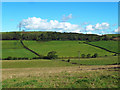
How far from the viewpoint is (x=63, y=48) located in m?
117

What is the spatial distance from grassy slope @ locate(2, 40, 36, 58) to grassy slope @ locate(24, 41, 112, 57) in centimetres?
605

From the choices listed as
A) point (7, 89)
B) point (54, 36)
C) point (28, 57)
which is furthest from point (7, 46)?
point (7, 89)

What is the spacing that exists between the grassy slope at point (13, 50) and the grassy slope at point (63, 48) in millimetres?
6046

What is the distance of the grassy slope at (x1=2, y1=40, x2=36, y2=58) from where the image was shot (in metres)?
102

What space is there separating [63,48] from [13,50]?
102 feet

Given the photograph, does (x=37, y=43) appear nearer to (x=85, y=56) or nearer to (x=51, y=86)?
(x=85, y=56)

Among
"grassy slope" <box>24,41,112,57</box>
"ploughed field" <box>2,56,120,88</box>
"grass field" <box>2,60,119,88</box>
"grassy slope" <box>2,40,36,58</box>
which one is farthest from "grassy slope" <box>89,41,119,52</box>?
"grass field" <box>2,60,119,88</box>

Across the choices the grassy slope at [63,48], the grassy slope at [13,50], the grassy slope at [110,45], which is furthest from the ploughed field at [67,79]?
the grassy slope at [110,45]

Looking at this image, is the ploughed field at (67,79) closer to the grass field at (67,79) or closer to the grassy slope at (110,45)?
the grass field at (67,79)

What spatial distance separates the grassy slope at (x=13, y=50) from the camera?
10184 cm

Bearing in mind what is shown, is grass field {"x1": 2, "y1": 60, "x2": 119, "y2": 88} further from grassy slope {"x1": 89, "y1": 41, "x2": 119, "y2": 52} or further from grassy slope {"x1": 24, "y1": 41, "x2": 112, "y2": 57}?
grassy slope {"x1": 89, "y1": 41, "x2": 119, "y2": 52}

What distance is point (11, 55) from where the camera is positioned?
3996 inches

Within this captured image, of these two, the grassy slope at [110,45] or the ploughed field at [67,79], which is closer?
the ploughed field at [67,79]

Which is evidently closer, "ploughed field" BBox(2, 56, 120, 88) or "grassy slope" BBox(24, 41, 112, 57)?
"ploughed field" BBox(2, 56, 120, 88)
